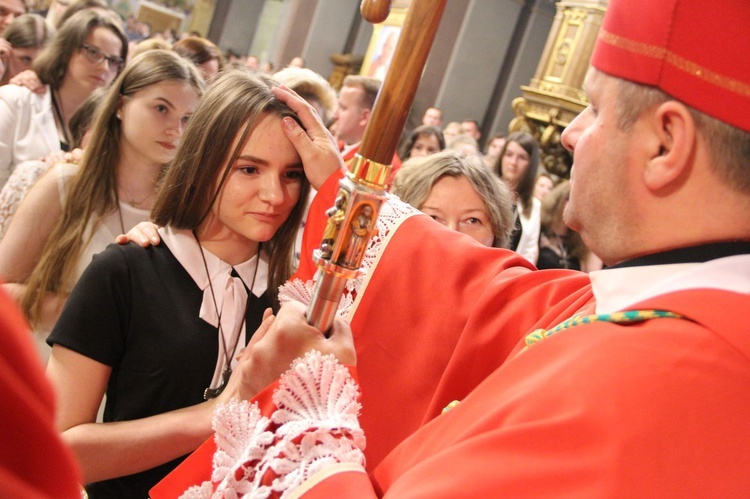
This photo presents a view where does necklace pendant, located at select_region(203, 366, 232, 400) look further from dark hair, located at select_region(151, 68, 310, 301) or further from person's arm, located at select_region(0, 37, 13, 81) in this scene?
person's arm, located at select_region(0, 37, 13, 81)

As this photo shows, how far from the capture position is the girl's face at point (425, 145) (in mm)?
5512

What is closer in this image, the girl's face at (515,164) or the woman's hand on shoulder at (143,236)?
the woman's hand on shoulder at (143,236)

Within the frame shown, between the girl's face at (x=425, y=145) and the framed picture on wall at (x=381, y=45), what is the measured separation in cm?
634

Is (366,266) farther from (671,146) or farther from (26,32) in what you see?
(26,32)

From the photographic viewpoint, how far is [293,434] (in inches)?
48.1

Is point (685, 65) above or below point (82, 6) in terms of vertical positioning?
above

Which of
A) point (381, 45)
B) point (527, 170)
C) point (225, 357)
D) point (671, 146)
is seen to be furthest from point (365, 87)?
point (381, 45)

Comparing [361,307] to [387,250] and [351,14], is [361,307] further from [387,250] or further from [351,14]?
[351,14]

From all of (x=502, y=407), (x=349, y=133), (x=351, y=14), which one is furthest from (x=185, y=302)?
(x=351, y=14)

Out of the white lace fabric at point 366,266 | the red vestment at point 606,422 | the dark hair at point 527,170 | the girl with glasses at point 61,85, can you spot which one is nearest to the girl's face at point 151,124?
the girl with glasses at point 61,85

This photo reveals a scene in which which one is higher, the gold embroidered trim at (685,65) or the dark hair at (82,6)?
the gold embroidered trim at (685,65)

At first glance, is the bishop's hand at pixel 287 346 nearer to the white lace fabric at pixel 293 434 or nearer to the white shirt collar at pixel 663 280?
the white lace fabric at pixel 293 434

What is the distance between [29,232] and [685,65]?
7.11 ft

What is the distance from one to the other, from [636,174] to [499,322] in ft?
1.64
